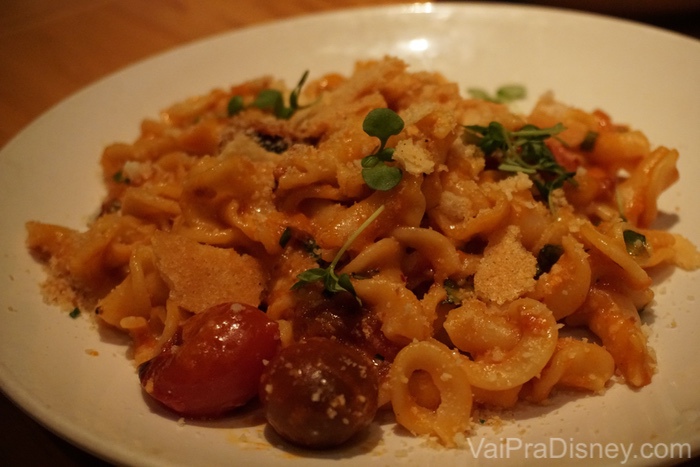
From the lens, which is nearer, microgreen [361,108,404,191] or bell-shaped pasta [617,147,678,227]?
microgreen [361,108,404,191]

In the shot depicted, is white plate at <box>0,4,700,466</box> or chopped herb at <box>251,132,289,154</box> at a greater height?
chopped herb at <box>251,132,289,154</box>

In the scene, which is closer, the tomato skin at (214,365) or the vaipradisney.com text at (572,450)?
the vaipradisney.com text at (572,450)

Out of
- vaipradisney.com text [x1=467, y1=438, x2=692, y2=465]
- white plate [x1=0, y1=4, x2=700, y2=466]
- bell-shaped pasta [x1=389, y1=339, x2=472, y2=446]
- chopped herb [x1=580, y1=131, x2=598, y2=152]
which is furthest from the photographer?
chopped herb [x1=580, y1=131, x2=598, y2=152]

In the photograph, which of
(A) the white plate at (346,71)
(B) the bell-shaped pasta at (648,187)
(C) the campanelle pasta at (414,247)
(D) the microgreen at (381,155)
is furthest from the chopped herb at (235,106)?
(B) the bell-shaped pasta at (648,187)

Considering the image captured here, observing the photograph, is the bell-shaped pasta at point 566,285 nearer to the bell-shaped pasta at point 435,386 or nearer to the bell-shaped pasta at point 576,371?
the bell-shaped pasta at point 576,371

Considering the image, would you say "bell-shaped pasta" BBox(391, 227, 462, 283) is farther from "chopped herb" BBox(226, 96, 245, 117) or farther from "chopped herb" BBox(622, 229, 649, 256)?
"chopped herb" BBox(226, 96, 245, 117)

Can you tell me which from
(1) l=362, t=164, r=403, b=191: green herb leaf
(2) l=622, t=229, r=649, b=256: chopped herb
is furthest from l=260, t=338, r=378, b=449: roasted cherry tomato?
(2) l=622, t=229, r=649, b=256: chopped herb

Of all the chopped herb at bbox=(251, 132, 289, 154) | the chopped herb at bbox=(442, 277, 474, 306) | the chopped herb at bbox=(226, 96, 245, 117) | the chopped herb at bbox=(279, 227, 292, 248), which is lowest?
the chopped herb at bbox=(442, 277, 474, 306)
